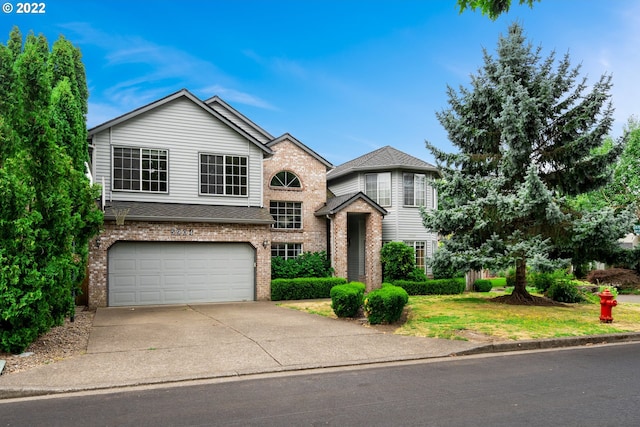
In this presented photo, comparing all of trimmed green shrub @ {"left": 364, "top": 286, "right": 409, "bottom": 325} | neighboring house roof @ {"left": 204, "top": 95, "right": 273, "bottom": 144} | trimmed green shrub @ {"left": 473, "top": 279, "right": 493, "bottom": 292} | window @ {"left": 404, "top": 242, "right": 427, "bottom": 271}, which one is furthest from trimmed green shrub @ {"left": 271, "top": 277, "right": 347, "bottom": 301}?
trimmed green shrub @ {"left": 473, "top": 279, "right": 493, "bottom": 292}

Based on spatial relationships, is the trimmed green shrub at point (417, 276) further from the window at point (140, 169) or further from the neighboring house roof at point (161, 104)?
the window at point (140, 169)

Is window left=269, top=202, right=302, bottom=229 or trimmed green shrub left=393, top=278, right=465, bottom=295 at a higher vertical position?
window left=269, top=202, right=302, bottom=229

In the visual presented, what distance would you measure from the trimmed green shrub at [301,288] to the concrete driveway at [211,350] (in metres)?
5.07

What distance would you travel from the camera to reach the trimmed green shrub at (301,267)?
19609 mm

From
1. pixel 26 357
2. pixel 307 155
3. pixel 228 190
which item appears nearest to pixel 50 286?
pixel 26 357

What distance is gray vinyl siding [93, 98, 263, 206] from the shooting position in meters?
17.4

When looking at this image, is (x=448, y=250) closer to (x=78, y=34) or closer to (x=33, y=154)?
(x=33, y=154)

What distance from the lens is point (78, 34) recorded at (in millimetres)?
16062

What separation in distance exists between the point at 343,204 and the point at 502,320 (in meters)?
10.1

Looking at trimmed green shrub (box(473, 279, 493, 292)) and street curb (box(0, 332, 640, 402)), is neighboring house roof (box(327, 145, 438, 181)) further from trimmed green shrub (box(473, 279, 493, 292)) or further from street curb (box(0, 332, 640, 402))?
street curb (box(0, 332, 640, 402))

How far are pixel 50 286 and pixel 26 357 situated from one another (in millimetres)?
1246

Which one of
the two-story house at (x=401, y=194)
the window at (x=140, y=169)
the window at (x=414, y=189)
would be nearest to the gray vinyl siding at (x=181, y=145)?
the window at (x=140, y=169)

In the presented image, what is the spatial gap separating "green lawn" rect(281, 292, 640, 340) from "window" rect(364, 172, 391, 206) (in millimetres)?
8291

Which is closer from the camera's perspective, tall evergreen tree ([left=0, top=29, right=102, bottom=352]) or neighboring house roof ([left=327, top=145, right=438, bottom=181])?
tall evergreen tree ([left=0, top=29, right=102, bottom=352])
